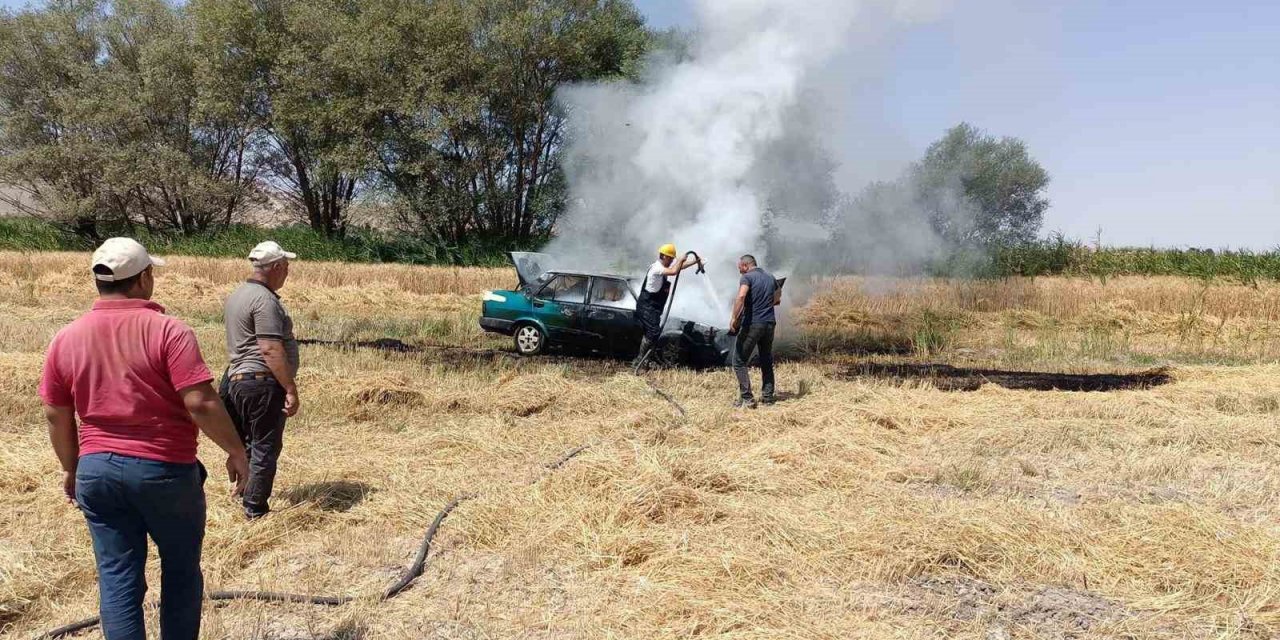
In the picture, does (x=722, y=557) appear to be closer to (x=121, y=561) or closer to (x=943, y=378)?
(x=121, y=561)

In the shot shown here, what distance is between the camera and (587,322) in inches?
483

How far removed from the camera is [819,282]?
19547mm

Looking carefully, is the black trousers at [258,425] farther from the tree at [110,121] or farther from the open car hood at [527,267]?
the tree at [110,121]

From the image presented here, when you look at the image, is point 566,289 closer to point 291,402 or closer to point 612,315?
point 612,315

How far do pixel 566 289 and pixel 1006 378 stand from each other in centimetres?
628

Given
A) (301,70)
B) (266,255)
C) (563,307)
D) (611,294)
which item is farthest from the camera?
(301,70)

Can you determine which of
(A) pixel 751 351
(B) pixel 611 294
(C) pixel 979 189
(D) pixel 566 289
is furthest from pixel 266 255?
(C) pixel 979 189

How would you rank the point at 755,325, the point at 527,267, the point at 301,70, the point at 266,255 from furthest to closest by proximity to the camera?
1. the point at 301,70
2. the point at 527,267
3. the point at 755,325
4. the point at 266,255

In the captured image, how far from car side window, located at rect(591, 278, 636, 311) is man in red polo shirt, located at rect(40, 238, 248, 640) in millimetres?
9103

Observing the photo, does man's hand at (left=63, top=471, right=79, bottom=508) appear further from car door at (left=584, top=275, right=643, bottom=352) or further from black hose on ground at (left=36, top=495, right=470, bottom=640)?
car door at (left=584, top=275, right=643, bottom=352)

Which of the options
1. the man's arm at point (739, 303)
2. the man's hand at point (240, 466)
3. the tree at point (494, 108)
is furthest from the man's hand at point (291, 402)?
the tree at point (494, 108)

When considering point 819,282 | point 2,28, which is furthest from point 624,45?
point 2,28

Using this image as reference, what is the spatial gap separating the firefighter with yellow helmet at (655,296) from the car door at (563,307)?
4.51 ft

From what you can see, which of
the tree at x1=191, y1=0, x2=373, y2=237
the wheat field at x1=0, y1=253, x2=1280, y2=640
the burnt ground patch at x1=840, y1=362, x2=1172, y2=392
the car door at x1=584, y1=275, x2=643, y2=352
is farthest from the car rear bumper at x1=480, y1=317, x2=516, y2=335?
the tree at x1=191, y1=0, x2=373, y2=237
